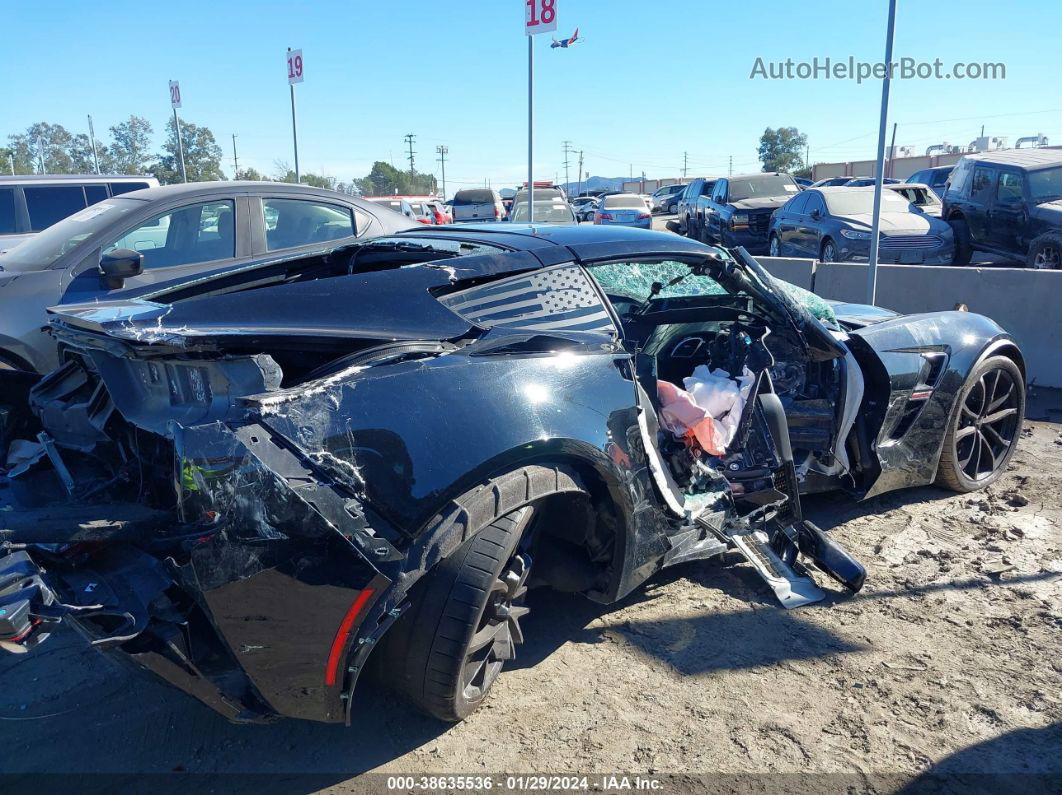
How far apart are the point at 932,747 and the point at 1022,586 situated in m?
1.36

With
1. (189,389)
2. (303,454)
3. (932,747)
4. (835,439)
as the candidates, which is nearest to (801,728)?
(932,747)

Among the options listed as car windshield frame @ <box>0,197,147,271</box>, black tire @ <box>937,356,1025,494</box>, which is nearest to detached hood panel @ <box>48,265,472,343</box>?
car windshield frame @ <box>0,197,147,271</box>

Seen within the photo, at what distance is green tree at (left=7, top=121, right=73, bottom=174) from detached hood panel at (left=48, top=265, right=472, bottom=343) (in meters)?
45.4

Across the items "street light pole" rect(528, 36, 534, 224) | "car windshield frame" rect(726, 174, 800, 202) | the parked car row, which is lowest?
the parked car row

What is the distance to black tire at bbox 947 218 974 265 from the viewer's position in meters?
12.3

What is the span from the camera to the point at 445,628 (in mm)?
2312

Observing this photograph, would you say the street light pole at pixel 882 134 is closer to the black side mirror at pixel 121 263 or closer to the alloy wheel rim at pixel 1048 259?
the alloy wheel rim at pixel 1048 259

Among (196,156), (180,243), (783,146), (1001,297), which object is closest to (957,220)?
(1001,297)

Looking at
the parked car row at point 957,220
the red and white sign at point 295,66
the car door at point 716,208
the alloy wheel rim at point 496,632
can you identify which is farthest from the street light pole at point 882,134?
the car door at point 716,208

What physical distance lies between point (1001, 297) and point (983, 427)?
329 cm

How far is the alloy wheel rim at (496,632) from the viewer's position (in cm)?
251

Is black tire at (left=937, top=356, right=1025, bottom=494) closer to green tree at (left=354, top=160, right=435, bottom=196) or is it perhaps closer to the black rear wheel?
the black rear wheel

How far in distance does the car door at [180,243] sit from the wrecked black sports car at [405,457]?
201cm

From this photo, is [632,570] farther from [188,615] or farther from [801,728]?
[188,615]
